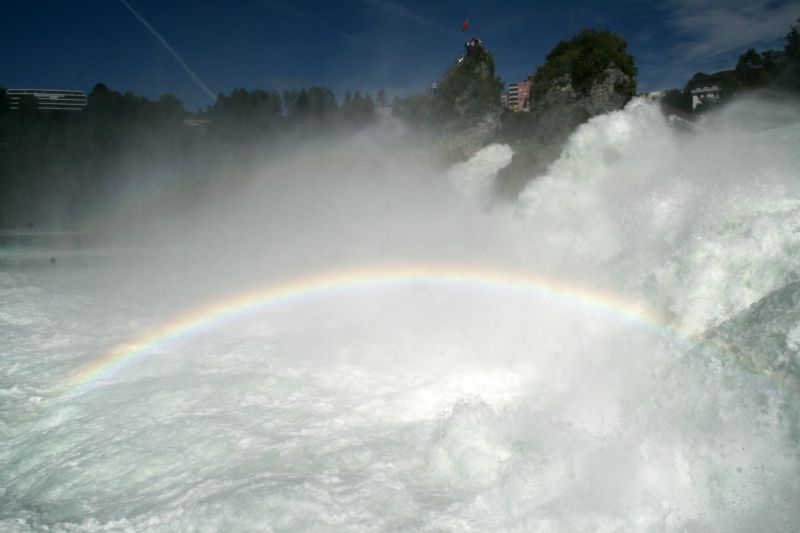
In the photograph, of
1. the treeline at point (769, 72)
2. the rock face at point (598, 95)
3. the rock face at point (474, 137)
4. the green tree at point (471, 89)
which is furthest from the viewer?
the green tree at point (471, 89)

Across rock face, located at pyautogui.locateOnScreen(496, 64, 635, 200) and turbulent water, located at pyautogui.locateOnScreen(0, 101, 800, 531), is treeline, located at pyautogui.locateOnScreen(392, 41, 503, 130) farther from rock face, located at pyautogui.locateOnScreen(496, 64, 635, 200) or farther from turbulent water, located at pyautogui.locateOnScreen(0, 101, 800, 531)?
turbulent water, located at pyautogui.locateOnScreen(0, 101, 800, 531)

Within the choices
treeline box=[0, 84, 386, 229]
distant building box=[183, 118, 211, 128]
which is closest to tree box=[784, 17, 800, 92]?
treeline box=[0, 84, 386, 229]

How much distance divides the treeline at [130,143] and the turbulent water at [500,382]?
18.5 m

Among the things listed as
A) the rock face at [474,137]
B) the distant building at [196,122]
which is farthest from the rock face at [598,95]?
the distant building at [196,122]

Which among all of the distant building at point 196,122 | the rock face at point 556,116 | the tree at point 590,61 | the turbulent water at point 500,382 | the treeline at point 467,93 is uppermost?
the distant building at point 196,122

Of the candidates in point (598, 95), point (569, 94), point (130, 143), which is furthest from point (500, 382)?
point (130, 143)

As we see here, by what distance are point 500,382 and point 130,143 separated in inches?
1181

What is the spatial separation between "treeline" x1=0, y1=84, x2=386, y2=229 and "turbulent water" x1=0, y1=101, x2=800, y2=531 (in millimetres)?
18520

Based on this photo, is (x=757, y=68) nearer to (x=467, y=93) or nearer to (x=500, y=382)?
(x=467, y=93)

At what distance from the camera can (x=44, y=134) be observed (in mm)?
29031

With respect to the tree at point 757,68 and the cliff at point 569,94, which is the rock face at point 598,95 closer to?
the cliff at point 569,94

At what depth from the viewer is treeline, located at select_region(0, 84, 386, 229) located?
93.0ft

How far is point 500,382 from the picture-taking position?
6.68m

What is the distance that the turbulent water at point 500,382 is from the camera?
400 cm
